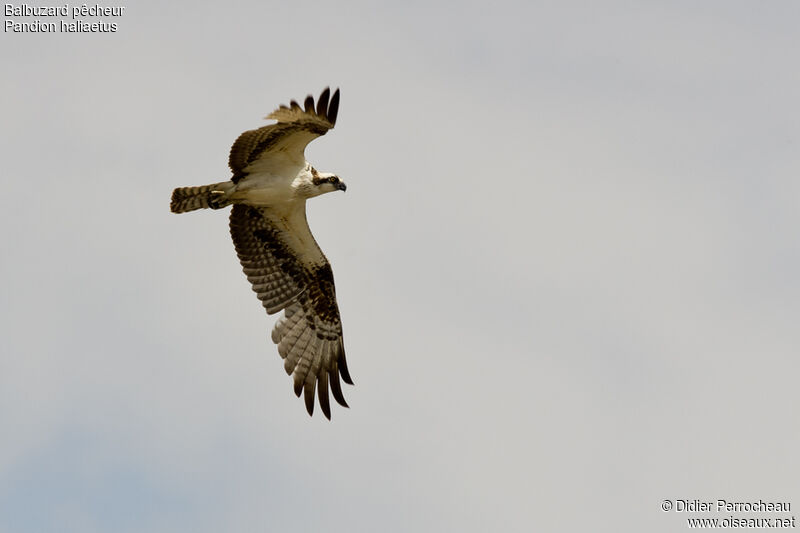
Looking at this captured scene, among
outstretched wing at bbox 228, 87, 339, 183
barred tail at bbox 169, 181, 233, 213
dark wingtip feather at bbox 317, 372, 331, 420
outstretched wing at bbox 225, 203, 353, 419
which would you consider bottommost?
dark wingtip feather at bbox 317, 372, 331, 420

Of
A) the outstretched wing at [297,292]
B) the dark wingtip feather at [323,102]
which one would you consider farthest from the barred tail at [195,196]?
the dark wingtip feather at [323,102]

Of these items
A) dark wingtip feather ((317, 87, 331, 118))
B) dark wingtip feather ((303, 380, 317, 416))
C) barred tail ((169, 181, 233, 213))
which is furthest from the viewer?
dark wingtip feather ((303, 380, 317, 416))

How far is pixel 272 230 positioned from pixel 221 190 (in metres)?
1.21

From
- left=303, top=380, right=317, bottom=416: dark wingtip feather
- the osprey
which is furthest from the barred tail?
left=303, top=380, right=317, bottom=416: dark wingtip feather

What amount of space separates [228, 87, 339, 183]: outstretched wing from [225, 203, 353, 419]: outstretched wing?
119 cm

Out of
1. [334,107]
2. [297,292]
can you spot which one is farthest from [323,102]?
[297,292]

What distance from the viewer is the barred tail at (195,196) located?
17438 mm

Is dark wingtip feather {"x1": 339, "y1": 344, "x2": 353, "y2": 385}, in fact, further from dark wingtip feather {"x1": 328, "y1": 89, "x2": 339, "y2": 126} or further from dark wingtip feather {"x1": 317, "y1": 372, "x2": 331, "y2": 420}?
dark wingtip feather {"x1": 328, "y1": 89, "x2": 339, "y2": 126}

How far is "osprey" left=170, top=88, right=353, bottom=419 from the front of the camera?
17.1 metres

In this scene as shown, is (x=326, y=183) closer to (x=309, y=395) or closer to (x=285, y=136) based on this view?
(x=285, y=136)

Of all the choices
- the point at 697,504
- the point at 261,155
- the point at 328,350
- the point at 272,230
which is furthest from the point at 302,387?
the point at 697,504

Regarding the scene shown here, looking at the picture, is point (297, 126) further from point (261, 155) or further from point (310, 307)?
point (310, 307)

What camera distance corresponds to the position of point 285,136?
16719mm

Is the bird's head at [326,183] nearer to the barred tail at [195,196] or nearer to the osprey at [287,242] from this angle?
the osprey at [287,242]
